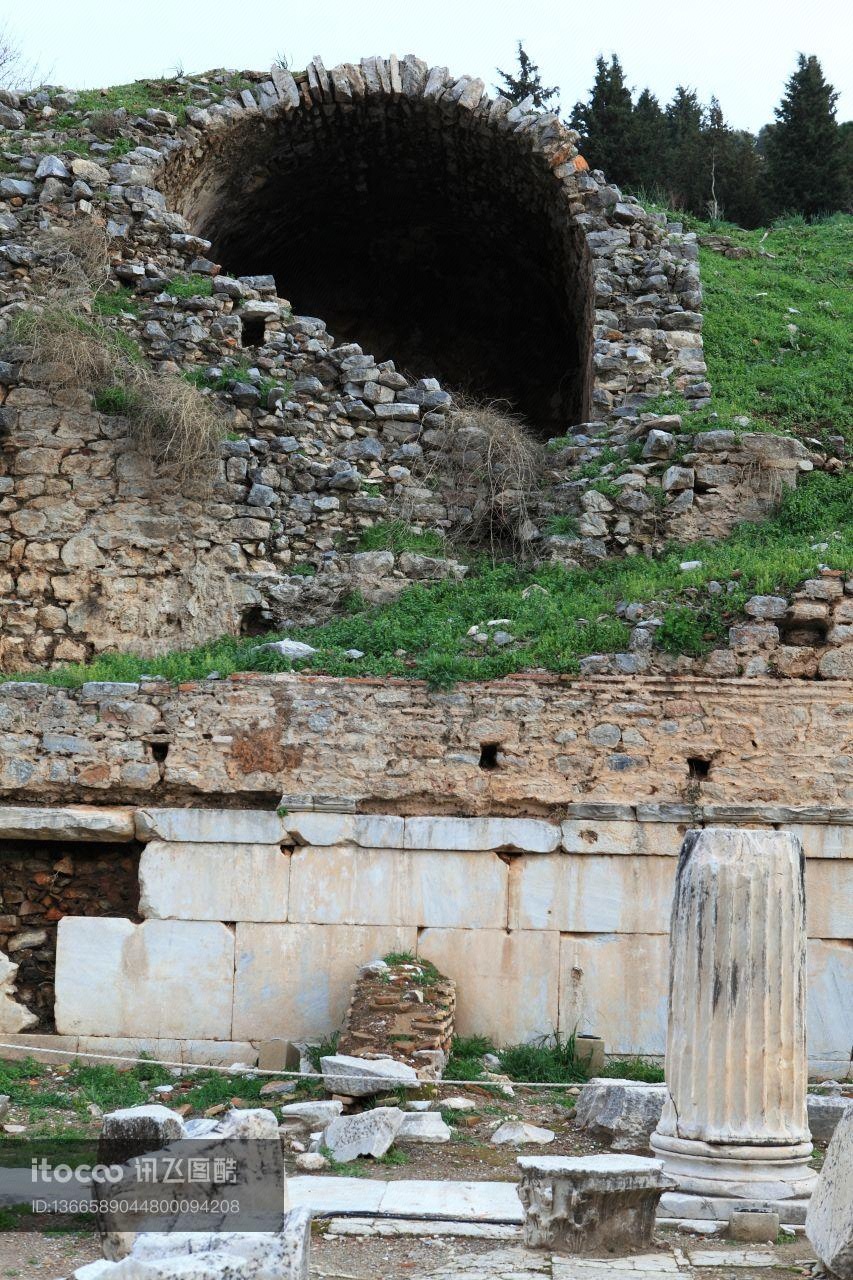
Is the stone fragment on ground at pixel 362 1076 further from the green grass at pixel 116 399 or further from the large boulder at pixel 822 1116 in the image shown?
the green grass at pixel 116 399

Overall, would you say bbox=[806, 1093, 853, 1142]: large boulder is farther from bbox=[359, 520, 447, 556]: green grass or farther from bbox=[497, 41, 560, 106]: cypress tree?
bbox=[497, 41, 560, 106]: cypress tree

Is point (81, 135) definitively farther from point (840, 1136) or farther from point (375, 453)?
point (840, 1136)

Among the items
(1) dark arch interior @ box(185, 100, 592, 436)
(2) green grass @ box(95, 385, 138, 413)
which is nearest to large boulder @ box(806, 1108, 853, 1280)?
(2) green grass @ box(95, 385, 138, 413)

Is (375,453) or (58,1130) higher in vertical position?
(375,453)

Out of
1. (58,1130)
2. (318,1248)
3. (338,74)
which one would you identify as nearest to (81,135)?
(338,74)

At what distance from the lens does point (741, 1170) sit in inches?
247

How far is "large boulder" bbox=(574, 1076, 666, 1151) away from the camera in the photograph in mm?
7387

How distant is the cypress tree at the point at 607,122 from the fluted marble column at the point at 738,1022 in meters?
19.5

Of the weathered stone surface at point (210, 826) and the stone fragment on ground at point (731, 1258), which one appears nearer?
the stone fragment on ground at point (731, 1258)

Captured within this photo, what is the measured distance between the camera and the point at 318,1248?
564 cm

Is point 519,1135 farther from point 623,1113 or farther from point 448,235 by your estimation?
point 448,235

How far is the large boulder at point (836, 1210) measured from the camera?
4996 millimetres

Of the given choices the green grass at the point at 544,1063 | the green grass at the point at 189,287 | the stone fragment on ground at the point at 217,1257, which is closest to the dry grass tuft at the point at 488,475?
the green grass at the point at 189,287

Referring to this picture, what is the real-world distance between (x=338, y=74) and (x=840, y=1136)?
40.8 feet
